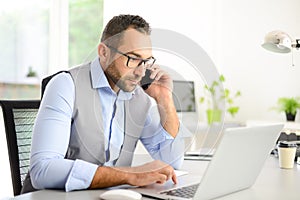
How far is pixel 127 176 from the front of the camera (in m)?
1.23

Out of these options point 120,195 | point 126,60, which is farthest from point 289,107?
point 120,195

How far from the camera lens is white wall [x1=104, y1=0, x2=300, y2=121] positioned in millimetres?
A: 3930

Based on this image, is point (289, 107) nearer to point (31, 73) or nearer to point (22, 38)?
point (31, 73)

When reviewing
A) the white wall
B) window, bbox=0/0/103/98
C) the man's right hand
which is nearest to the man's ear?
the man's right hand

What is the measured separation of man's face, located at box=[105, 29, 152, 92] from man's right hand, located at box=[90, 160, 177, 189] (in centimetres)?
27

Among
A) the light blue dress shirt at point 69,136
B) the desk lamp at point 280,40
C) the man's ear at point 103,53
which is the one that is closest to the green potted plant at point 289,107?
the desk lamp at point 280,40

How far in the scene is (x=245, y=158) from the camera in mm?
1178

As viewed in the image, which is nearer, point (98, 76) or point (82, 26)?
point (98, 76)

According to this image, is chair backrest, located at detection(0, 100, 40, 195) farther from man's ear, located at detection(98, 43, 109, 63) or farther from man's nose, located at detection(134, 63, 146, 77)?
man's nose, located at detection(134, 63, 146, 77)

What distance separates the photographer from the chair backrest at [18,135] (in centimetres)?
165

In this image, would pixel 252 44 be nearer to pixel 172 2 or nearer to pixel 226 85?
pixel 226 85

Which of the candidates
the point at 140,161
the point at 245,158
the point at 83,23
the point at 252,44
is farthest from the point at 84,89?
the point at 252,44

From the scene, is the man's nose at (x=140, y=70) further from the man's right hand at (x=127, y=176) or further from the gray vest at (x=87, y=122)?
the man's right hand at (x=127, y=176)

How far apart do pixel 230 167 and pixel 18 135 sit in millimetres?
874
